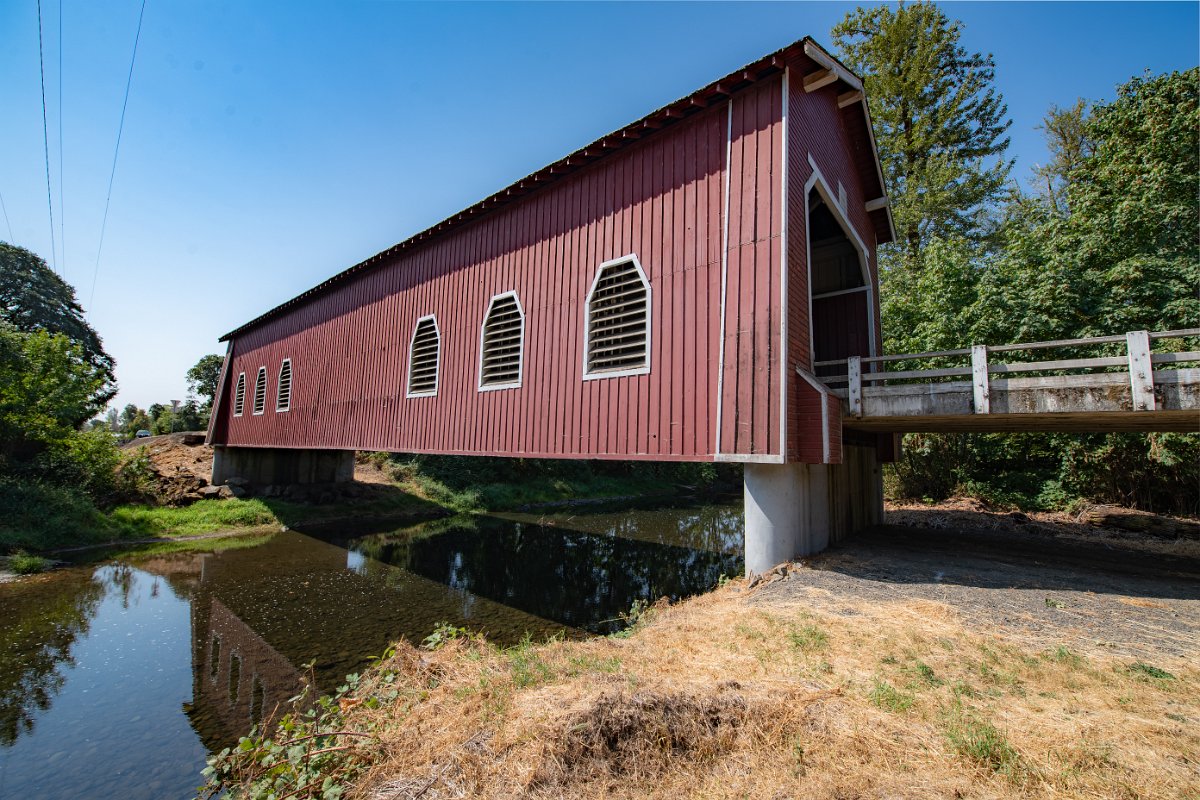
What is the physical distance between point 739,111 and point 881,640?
6.59 m

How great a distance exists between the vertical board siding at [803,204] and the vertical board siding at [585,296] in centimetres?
36

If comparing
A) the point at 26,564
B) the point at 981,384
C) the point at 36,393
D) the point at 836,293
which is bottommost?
the point at 26,564

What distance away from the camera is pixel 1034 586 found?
6148 mm

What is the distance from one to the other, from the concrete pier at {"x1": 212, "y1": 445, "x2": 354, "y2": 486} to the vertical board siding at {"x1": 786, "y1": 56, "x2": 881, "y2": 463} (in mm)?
18817

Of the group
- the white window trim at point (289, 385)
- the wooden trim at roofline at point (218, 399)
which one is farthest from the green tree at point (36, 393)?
the white window trim at point (289, 385)

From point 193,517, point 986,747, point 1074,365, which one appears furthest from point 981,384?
point 193,517

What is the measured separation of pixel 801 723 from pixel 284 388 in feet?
58.4

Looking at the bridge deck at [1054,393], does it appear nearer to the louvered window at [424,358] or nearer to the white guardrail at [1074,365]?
the white guardrail at [1074,365]

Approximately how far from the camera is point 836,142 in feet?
30.7

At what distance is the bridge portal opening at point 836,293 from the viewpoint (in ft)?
34.2

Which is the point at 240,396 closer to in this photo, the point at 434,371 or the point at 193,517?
the point at 193,517

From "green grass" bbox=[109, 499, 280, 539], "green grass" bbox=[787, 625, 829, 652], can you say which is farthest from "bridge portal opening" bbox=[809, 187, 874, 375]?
"green grass" bbox=[109, 499, 280, 539]

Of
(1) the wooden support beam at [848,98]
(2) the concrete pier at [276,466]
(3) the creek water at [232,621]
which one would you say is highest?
(1) the wooden support beam at [848,98]

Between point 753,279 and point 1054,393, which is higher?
point 753,279
